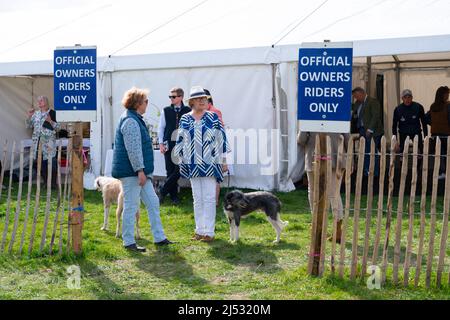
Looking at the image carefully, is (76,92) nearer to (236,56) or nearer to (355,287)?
(355,287)

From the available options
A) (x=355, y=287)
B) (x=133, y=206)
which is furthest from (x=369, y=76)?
(x=355, y=287)

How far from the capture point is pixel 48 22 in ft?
53.2

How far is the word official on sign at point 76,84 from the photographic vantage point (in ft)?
25.0

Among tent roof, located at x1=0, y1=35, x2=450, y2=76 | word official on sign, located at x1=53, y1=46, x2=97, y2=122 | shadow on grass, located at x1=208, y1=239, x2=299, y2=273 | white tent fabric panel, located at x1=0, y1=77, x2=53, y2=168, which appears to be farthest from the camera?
white tent fabric panel, located at x1=0, y1=77, x2=53, y2=168

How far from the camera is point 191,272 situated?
7.21 m

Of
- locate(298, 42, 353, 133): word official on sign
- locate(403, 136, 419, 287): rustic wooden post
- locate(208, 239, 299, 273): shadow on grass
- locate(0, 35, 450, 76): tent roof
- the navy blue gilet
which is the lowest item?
locate(208, 239, 299, 273): shadow on grass

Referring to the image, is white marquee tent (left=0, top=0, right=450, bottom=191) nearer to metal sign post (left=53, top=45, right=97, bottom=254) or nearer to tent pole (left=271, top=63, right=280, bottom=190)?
tent pole (left=271, top=63, right=280, bottom=190)

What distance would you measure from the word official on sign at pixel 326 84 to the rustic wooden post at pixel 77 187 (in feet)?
7.88

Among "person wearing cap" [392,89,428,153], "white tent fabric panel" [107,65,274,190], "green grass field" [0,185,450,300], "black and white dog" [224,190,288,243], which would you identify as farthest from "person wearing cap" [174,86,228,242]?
"person wearing cap" [392,89,428,153]

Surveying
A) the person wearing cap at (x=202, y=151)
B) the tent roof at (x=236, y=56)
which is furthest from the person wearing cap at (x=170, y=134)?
the person wearing cap at (x=202, y=151)

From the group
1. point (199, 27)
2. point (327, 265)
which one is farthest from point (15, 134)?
point (327, 265)

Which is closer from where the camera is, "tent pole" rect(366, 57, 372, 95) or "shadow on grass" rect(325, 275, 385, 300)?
"shadow on grass" rect(325, 275, 385, 300)

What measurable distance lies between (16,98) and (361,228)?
339 inches

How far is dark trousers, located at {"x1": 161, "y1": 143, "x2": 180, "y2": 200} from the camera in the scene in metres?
11.5
